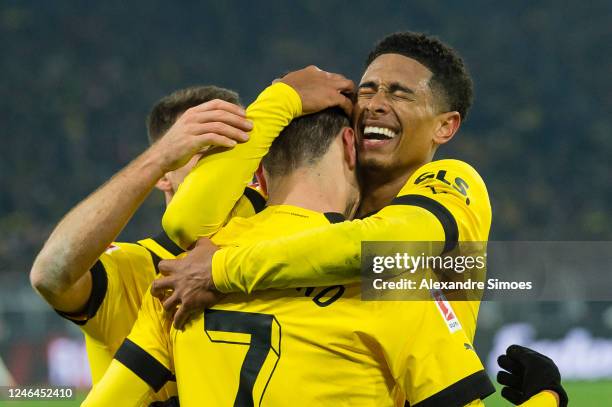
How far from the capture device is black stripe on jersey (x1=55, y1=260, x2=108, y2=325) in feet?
9.47

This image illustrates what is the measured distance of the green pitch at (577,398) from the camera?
7727 mm

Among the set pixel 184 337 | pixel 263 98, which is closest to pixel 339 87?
pixel 263 98

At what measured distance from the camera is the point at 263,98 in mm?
2691

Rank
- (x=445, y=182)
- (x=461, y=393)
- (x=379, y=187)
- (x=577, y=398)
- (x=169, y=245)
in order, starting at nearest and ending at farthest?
(x=461, y=393) → (x=445, y=182) → (x=379, y=187) → (x=169, y=245) → (x=577, y=398)

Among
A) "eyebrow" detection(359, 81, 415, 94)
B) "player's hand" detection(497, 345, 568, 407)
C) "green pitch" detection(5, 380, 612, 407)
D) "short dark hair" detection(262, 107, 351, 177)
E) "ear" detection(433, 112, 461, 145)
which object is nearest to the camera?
"player's hand" detection(497, 345, 568, 407)

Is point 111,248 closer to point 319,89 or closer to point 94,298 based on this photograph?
point 94,298

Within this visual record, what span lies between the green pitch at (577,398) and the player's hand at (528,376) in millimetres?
5503

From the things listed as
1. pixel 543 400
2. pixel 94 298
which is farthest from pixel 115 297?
pixel 543 400

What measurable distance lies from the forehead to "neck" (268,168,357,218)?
0.54m

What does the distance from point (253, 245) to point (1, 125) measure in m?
13.9

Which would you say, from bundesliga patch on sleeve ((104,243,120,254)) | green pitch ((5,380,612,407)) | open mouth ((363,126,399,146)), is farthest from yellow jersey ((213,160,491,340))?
green pitch ((5,380,612,407))

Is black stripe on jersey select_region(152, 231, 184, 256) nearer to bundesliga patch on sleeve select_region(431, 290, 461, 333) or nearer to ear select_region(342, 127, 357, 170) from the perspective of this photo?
ear select_region(342, 127, 357, 170)

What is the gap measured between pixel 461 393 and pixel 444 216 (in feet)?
1.58

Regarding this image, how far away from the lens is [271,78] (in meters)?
16.7
